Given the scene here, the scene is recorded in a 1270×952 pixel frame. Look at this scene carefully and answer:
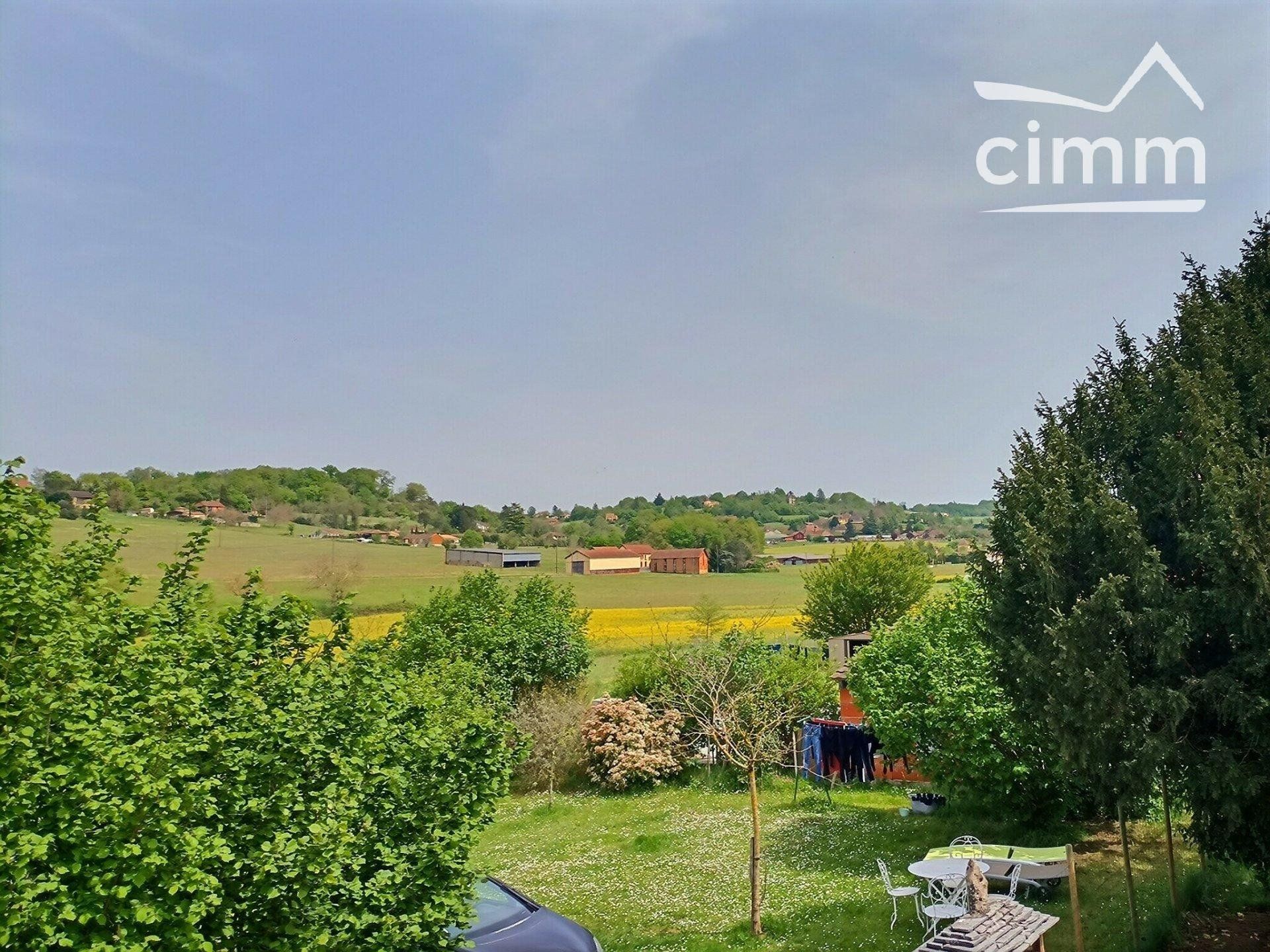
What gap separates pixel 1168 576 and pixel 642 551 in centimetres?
5028

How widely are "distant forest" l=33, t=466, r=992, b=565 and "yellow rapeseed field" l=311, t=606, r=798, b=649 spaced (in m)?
4.56

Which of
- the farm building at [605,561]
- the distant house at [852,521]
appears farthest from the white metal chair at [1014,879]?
the distant house at [852,521]

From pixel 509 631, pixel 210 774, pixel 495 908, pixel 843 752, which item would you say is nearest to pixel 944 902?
pixel 495 908

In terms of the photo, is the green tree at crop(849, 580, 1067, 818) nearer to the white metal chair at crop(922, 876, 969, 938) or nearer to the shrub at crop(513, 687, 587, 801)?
the white metal chair at crop(922, 876, 969, 938)

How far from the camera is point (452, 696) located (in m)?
6.22

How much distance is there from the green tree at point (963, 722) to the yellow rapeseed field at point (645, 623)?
33.4 feet

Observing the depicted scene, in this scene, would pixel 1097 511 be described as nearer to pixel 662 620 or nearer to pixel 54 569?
pixel 54 569

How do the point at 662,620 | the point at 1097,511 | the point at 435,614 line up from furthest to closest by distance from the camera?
the point at 662,620 → the point at 435,614 → the point at 1097,511

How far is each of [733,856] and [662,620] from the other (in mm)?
24705

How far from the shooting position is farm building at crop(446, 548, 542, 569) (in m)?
32.0

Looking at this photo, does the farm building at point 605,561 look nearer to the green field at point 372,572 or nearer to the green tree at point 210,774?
the green field at point 372,572

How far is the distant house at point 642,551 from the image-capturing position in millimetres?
56469

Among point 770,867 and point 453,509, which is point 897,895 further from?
point 453,509

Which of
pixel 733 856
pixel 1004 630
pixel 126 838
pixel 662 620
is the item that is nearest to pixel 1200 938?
pixel 1004 630
